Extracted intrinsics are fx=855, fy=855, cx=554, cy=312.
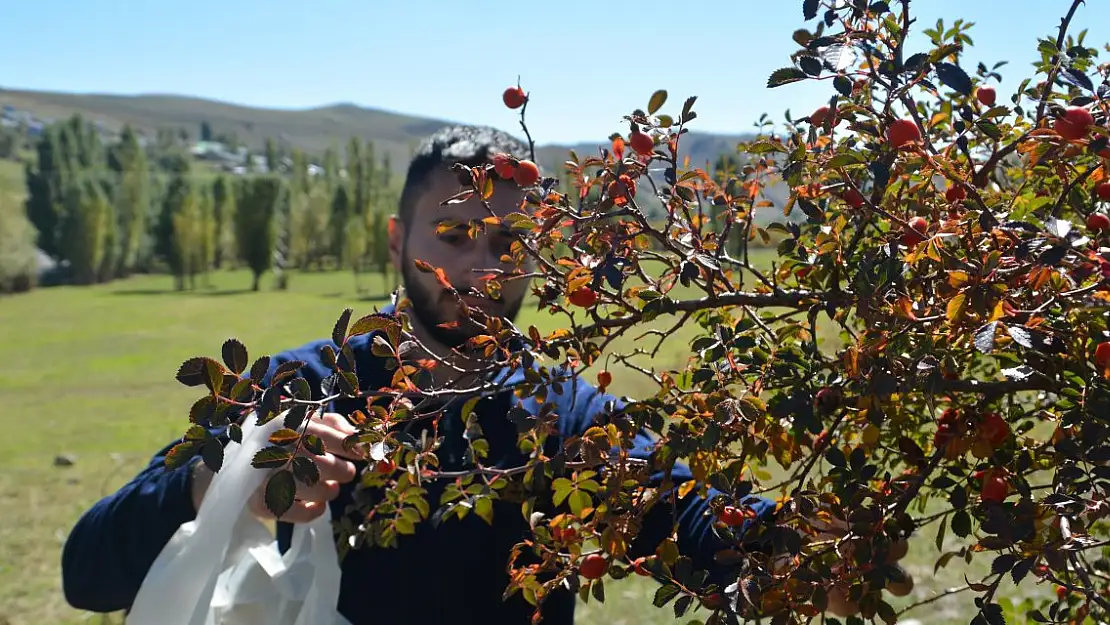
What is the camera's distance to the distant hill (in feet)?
443

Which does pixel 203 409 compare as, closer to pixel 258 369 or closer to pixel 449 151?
pixel 258 369

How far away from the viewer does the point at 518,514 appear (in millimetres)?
2045

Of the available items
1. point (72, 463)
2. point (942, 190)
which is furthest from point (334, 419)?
point (72, 463)

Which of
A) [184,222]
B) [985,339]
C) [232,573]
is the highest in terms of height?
[985,339]

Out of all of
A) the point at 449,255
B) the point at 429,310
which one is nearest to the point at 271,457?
the point at 449,255

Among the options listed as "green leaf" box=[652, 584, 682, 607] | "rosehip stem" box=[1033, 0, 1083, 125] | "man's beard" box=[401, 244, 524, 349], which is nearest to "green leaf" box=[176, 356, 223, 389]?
"green leaf" box=[652, 584, 682, 607]

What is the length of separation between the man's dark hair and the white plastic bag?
83 centimetres

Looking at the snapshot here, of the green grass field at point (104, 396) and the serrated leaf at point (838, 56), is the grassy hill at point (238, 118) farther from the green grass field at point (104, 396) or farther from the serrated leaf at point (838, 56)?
the serrated leaf at point (838, 56)

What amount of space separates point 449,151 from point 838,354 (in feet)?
4.29

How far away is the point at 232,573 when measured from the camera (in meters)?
1.56

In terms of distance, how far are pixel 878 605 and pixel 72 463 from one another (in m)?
11.5

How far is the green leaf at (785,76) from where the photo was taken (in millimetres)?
972

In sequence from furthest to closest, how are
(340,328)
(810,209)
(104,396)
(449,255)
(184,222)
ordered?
(184,222) → (104,396) → (449,255) → (810,209) → (340,328)

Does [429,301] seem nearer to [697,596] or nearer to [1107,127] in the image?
[697,596]
